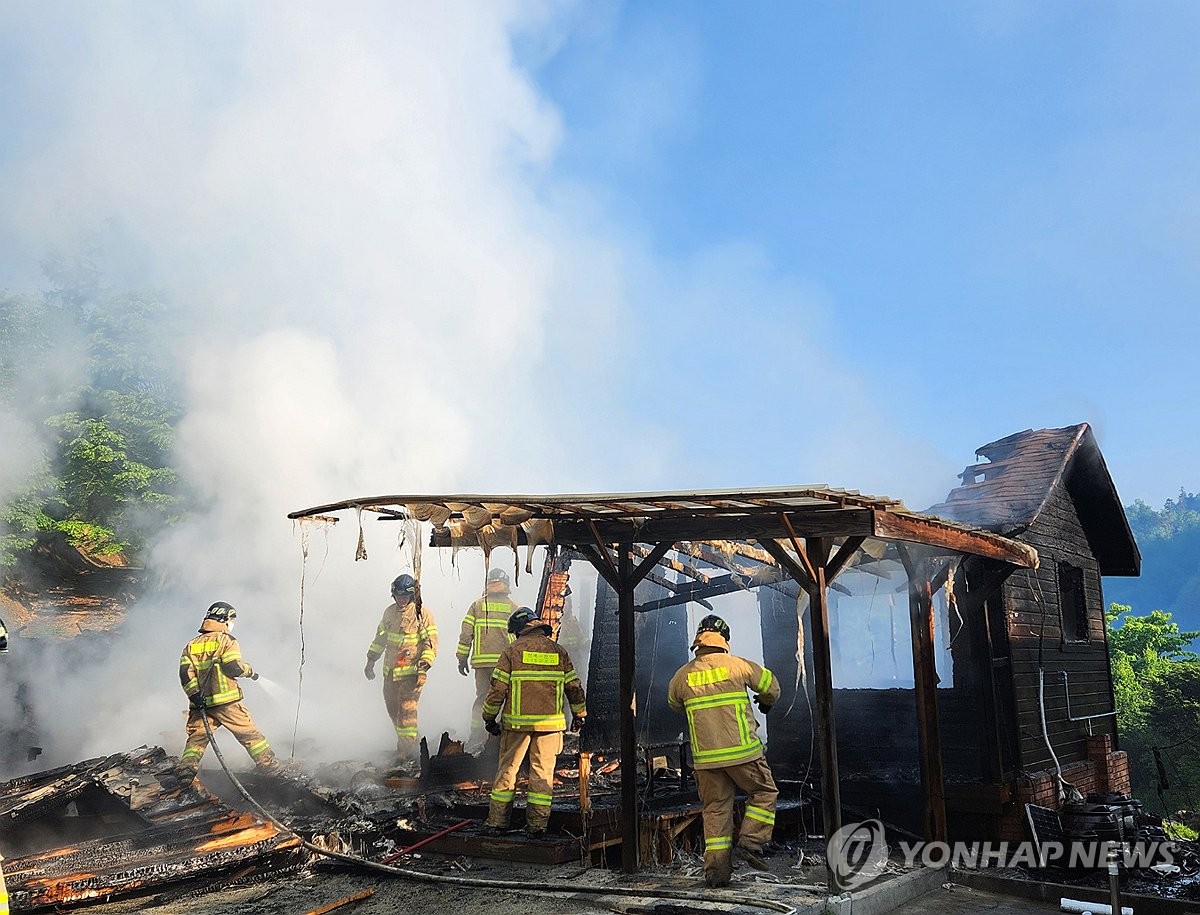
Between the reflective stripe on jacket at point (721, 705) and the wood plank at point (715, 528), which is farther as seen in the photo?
the reflective stripe on jacket at point (721, 705)

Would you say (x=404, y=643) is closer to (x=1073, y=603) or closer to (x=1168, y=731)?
(x=1073, y=603)

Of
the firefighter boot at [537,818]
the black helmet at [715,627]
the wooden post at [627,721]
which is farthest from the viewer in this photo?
the firefighter boot at [537,818]

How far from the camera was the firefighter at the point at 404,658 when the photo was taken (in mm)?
11422

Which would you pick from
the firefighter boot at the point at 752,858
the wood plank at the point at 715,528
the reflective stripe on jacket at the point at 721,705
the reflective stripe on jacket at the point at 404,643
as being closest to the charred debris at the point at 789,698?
the wood plank at the point at 715,528

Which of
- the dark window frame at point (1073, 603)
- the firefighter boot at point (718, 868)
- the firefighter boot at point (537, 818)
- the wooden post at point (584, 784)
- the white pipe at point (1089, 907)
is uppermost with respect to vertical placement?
the dark window frame at point (1073, 603)

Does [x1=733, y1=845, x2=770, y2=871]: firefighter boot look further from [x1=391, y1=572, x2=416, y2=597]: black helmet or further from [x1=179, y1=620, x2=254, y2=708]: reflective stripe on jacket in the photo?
[x1=391, y1=572, x2=416, y2=597]: black helmet

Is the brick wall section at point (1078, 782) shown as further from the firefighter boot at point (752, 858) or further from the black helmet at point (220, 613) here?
the black helmet at point (220, 613)

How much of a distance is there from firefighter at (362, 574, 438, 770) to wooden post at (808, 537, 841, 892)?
6.13 meters

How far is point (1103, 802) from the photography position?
824cm

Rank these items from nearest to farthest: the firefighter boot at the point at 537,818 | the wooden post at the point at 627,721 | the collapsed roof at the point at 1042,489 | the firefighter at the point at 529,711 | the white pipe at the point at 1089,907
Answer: the white pipe at the point at 1089,907
the wooden post at the point at 627,721
the firefighter boot at the point at 537,818
the firefighter at the point at 529,711
the collapsed roof at the point at 1042,489

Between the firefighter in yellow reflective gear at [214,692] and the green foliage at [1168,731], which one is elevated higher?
the firefighter in yellow reflective gear at [214,692]

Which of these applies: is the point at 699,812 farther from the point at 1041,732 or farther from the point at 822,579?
the point at 1041,732

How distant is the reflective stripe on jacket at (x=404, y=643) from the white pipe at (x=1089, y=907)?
760 centimetres

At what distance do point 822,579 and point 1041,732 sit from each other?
5.70m
